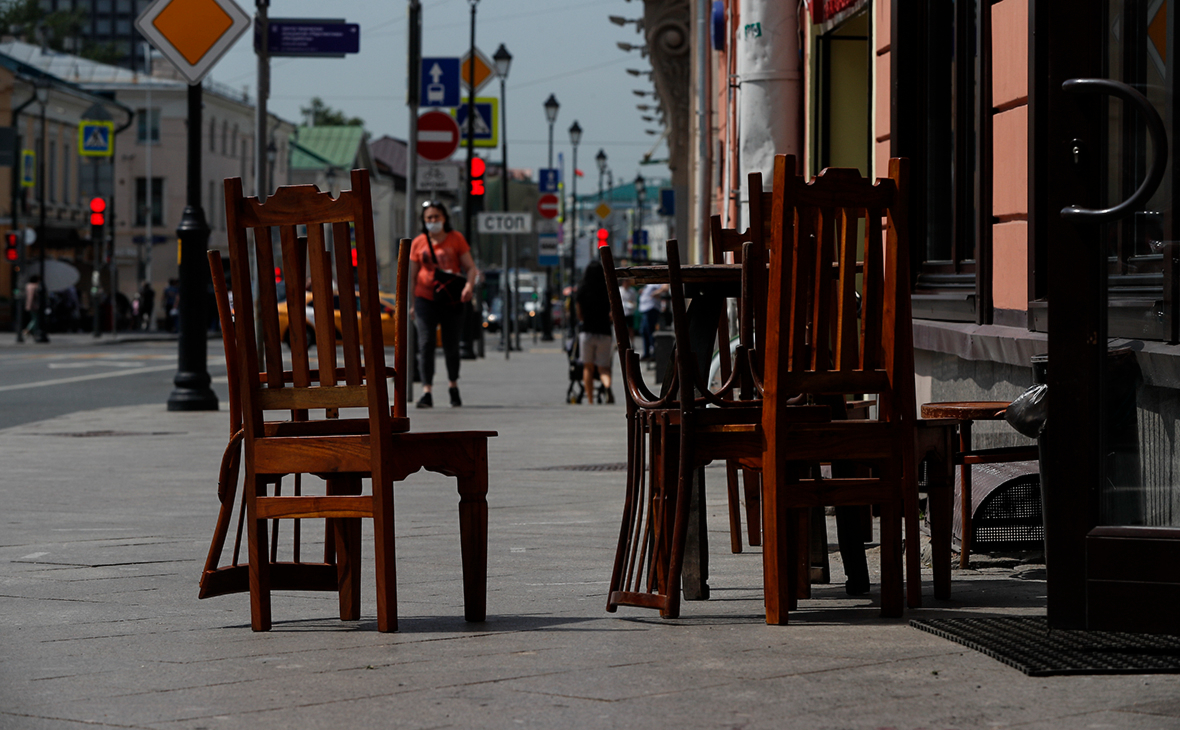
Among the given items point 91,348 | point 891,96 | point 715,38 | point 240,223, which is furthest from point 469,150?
point 240,223

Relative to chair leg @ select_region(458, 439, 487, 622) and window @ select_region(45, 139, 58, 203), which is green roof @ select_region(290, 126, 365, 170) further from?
chair leg @ select_region(458, 439, 487, 622)

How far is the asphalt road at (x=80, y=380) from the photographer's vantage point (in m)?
18.2

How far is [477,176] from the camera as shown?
28422mm

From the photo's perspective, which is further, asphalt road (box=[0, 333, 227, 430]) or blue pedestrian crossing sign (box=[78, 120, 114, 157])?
blue pedestrian crossing sign (box=[78, 120, 114, 157])

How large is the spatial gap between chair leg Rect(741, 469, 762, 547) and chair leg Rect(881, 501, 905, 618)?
4.19ft

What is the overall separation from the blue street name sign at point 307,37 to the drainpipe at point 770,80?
26.9 feet

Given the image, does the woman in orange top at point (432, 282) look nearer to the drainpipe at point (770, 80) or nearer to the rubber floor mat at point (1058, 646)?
the drainpipe at point (770, 80)

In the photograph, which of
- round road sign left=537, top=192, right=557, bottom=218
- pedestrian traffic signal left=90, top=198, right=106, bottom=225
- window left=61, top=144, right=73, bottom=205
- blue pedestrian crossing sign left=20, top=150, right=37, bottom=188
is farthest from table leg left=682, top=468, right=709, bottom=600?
window left=61, top=144, right=73, bottom=205

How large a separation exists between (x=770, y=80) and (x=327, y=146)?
104330 millimetres

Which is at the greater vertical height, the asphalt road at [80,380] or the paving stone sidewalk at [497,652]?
the asphalt road at [80,380]

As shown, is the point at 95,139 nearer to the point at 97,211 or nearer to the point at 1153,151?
the point at 97,211

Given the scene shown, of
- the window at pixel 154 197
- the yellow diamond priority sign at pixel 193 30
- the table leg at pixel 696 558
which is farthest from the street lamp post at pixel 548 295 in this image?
the table leg at pixel 696 558

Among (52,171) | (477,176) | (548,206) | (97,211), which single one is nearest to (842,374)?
(477,176)

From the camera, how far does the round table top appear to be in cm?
591
